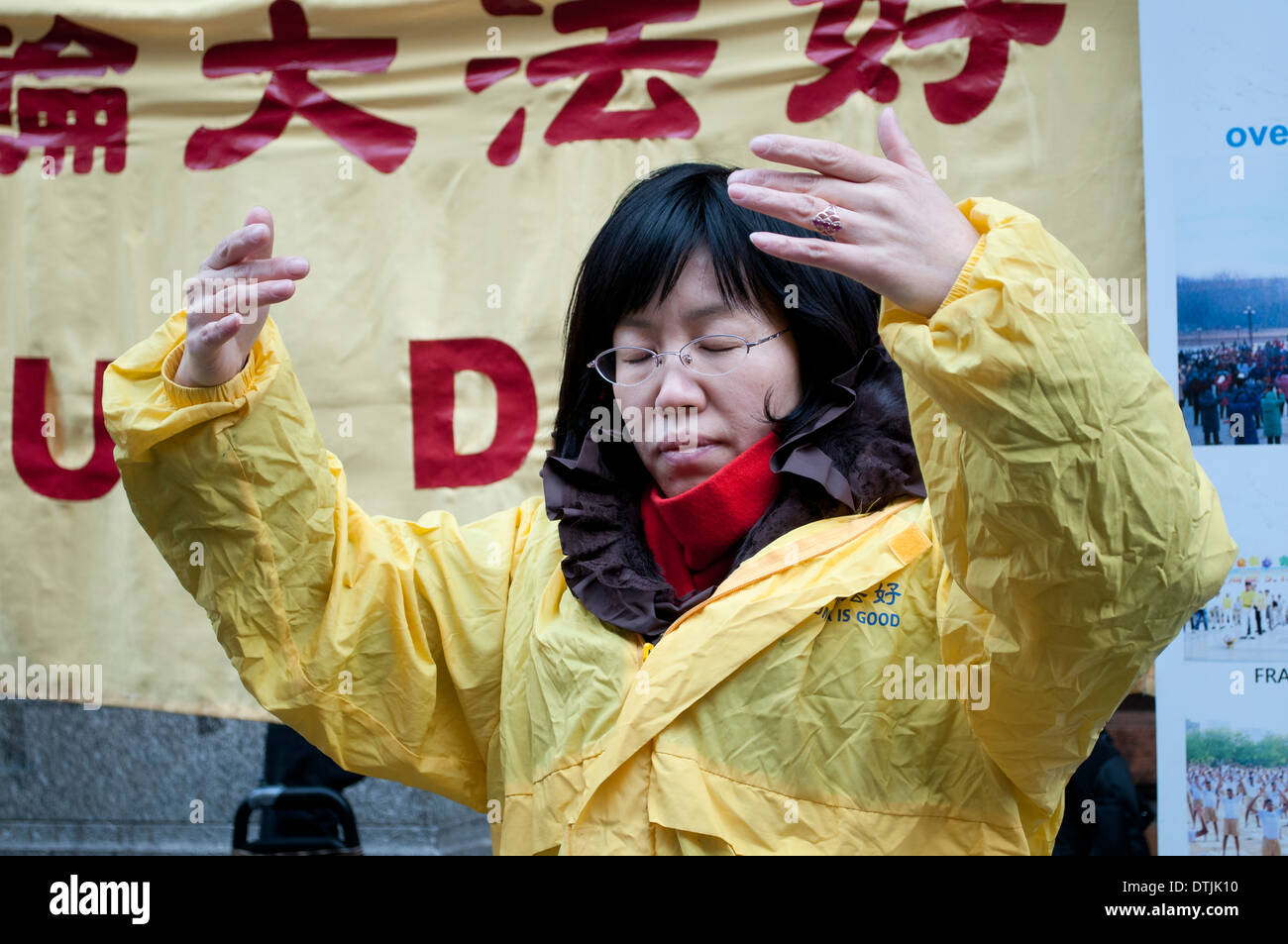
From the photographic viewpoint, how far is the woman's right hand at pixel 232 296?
117 cm

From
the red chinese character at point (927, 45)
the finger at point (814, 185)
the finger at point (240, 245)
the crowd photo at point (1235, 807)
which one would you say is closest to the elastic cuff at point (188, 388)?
the finger at point (240, 245)

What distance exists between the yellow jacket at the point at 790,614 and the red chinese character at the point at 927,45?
1082 millimetres

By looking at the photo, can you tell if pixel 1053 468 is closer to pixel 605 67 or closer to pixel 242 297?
pixel 242 297

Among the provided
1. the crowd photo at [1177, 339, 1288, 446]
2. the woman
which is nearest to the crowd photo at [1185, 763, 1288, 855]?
the crowd photo at [1177, 339, 1288, 446]

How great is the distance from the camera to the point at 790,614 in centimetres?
115

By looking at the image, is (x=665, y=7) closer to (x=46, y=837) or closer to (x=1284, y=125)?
(x=1284, y=125)


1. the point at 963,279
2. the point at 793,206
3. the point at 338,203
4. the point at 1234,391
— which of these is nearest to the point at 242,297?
the point at 793,206

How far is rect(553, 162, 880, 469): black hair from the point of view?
1.33 m

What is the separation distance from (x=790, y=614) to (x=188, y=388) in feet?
2.14

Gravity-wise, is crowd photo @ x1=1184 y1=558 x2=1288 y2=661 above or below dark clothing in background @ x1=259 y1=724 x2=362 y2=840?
above

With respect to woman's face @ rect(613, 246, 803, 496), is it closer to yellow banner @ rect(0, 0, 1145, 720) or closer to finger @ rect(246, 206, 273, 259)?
finger @ rect(246, 206, 273, 259)

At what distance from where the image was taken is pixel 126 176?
7.59ft

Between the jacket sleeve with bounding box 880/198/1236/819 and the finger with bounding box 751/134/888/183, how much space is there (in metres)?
0.09

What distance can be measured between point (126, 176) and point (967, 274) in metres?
1.93
